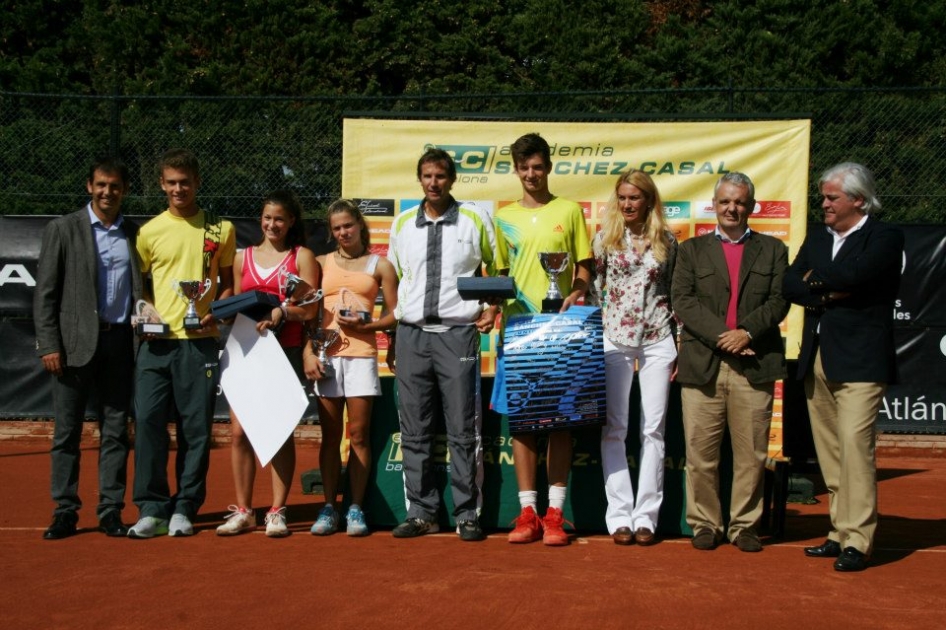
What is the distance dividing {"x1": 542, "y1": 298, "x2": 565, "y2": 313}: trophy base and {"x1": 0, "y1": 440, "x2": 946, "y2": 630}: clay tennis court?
1.26 m

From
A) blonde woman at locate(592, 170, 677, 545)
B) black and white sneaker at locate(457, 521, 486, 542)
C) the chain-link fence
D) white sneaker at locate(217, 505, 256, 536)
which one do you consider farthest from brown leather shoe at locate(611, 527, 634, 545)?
the chain-link fence

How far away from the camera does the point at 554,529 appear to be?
6.28m

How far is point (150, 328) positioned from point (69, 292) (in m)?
0.54

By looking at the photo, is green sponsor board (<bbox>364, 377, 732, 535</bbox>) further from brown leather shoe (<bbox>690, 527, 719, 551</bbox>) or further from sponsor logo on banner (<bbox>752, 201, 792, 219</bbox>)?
sponsor logo on banner (<bbox>752, 201, 792, 219</bbox>)

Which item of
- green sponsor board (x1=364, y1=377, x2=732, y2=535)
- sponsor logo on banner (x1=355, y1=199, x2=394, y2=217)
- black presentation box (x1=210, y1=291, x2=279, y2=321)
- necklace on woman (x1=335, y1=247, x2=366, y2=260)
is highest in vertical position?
sponsor logo on banner (x1=355, y1=199, x2=394, y2=217)

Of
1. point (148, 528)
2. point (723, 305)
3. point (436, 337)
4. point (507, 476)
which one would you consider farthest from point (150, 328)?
point (723, 305)

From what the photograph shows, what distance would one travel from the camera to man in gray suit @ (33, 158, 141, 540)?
6477mm

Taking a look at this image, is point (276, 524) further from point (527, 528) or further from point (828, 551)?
point (828, 551)

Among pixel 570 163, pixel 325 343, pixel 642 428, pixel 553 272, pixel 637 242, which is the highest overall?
pixel 570 163

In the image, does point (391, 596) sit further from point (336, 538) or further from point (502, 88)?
point (502, 88)

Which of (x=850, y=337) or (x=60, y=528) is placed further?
(x=60, y=528)

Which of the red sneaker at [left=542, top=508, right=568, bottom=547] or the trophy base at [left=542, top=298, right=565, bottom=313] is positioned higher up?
the trophy base at [left=542, top=298, right=565, bottom=313]

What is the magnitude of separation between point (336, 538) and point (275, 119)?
588cm

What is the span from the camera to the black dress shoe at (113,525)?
6418 millimetres
